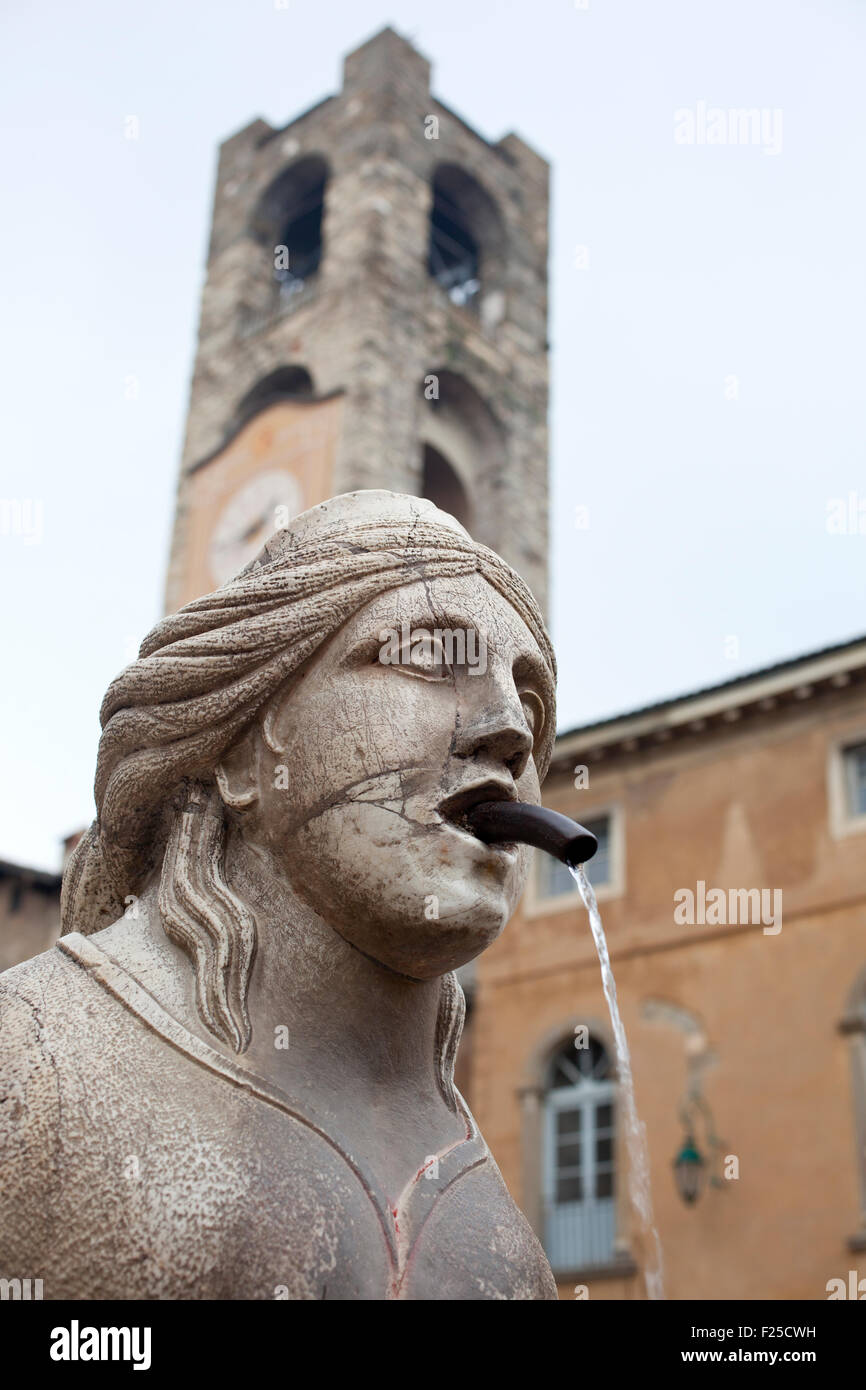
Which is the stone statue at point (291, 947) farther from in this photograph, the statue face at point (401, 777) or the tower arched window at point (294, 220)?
the tower arched window at point (294, 220)

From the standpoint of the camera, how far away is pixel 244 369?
2791cm

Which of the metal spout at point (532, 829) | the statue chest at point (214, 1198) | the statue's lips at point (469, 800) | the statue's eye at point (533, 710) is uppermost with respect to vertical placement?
the statue's eye at point (533, 710)

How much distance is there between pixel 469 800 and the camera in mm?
2398

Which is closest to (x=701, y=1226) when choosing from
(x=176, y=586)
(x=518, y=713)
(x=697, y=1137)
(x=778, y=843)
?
(x=697, y=1137)

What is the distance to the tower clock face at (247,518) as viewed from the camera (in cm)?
2506

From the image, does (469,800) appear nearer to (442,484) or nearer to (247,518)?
(247,518)

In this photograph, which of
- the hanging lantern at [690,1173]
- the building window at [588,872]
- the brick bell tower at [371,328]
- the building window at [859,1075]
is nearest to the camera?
the building window at [859,1075]

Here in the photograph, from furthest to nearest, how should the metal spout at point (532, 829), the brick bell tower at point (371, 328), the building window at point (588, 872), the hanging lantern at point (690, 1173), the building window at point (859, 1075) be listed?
the brick bell tower at point (371, 328), the building window at point (588, 872), the hanging lantern at point (690, 1173), the building window at point (859, 1075), the metal spout at point (532, 829)

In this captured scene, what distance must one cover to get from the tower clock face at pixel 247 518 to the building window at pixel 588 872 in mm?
9104

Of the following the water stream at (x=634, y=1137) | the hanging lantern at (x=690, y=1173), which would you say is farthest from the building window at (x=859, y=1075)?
the water stream at (x=634, y=1137)

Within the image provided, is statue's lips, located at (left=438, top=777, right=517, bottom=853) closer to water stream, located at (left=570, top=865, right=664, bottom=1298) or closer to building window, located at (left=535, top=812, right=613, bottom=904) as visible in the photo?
water stream, located at (left=570, top=865, right=664, bottom=1298)

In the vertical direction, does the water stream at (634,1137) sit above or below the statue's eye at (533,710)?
below

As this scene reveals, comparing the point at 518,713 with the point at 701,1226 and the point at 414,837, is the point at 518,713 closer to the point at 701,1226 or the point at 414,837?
the point at 414,837
